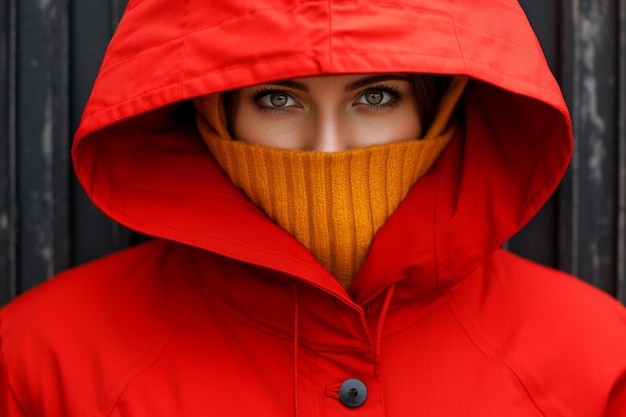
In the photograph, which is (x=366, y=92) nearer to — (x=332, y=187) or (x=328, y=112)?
(x=328, y=112)

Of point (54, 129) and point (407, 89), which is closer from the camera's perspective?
point (407, 89)

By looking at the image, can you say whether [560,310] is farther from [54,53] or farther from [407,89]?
[54,53]

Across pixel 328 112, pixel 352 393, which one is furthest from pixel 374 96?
pixel 352 393

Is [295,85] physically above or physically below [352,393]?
above

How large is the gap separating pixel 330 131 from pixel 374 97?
13 cm

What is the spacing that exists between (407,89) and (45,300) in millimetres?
851

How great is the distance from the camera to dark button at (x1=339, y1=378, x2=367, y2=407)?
1320 mm

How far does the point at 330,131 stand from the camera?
4.56 feet

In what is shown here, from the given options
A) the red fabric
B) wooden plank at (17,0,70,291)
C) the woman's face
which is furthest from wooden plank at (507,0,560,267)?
wooden plank at (17,0,70,291)

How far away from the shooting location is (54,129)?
1.88 metres

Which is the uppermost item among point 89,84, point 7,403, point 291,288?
point 89,84

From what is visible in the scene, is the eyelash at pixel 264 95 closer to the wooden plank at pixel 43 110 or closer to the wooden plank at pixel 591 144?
the wooden plank at pixel 43 110

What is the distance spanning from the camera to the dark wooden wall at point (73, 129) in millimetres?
1880

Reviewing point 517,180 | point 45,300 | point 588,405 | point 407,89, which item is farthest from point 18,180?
point 588,405
